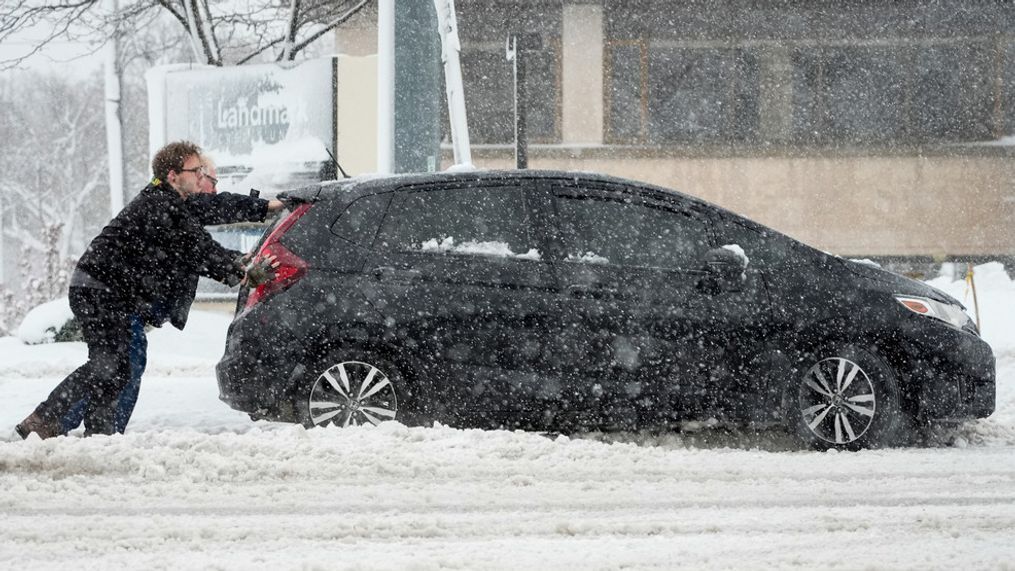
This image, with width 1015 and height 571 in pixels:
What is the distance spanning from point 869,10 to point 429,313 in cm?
1434

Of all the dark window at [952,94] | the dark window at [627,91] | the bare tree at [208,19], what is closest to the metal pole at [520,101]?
the bare tree at [208,19]

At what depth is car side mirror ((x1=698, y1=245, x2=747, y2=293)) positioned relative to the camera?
7.25 meters

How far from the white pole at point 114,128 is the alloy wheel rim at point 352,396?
17636 mm

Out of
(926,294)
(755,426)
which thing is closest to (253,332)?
(755,426)

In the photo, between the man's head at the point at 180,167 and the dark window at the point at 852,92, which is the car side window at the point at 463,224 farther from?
the dark window at the point at 852,92

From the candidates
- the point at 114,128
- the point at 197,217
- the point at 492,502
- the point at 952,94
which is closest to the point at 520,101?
the point at 197,217

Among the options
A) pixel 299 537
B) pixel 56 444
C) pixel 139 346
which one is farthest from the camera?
pixel 139 346

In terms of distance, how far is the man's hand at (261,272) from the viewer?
7008 mm

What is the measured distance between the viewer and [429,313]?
7.04m

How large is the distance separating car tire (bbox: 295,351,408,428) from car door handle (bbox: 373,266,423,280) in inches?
17.0

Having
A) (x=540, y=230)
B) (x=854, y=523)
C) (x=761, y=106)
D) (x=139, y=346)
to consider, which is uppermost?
(x=761, y=106)

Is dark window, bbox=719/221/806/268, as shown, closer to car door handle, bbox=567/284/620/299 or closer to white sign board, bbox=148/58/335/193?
car door handle, bbox=567/284/620/299

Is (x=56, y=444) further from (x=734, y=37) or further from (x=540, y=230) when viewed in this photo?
(x=734, y=37)

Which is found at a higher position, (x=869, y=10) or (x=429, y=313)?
(x=869, y=10)
